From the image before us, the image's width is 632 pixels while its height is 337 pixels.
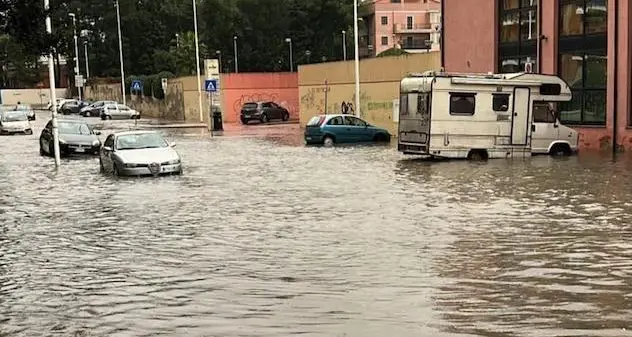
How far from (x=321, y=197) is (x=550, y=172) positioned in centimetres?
722

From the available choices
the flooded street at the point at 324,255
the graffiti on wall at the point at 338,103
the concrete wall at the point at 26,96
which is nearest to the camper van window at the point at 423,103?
the flooded street at the point at 324,255

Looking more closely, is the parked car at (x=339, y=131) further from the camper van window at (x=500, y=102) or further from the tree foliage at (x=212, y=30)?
the tree foliage at (x=212, y=30)

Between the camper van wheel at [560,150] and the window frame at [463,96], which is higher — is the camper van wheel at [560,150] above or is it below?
below

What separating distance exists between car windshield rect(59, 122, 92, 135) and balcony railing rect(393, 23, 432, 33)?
92540mm

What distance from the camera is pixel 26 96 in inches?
4348

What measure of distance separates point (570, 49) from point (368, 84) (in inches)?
554

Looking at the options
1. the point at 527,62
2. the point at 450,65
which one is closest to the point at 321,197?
the point at 527,62

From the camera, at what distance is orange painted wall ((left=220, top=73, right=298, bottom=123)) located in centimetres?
6219

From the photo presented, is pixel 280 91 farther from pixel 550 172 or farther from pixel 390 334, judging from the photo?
pixel 390 334

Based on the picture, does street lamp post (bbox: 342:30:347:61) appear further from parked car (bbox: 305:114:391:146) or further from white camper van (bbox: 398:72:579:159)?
white camper van (bbox: 398:72:579:159)

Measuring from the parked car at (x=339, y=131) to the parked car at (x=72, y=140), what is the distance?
29.7ft

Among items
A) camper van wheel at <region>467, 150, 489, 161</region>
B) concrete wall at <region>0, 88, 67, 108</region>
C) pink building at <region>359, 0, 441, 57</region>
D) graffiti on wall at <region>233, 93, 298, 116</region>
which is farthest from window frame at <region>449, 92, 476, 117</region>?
pink building at <region>359, 0, 441, 57</region>

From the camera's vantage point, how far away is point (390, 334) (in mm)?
7012

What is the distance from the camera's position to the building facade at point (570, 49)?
27.7m
